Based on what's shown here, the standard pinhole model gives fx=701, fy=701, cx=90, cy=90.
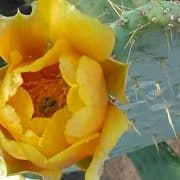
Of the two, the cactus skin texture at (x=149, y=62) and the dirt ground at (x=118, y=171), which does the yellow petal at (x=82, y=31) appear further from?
the dirt ground at (x=118, y=171)

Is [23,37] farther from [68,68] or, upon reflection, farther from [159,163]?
[159,163]

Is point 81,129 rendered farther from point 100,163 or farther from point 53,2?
point 53,2

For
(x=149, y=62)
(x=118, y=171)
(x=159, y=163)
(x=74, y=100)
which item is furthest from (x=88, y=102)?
(x=118, y=171)

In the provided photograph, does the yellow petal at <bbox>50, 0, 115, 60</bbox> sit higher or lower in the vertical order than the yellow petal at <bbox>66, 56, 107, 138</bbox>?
higher

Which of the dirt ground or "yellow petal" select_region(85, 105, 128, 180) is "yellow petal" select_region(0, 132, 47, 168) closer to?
"yellow petal" select_region(85, 105, 128, 180)

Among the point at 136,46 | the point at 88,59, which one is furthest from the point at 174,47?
the point at 88,59

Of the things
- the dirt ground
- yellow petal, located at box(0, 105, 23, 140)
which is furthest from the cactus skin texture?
the dirt ground
